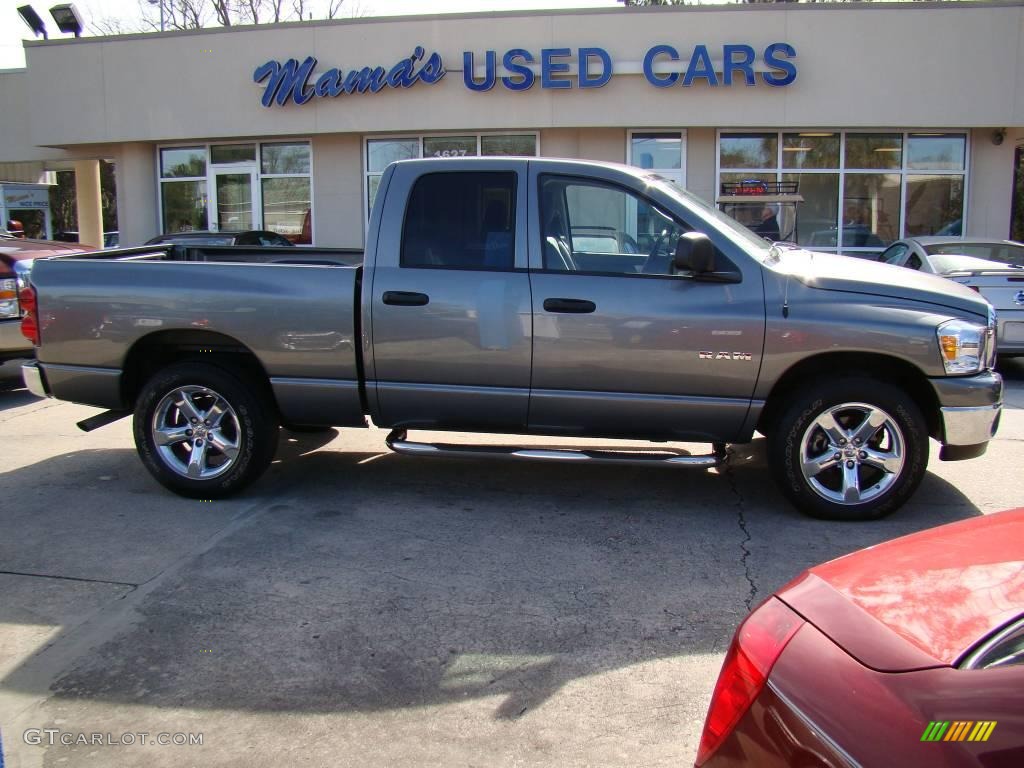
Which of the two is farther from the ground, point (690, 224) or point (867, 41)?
point (867, 41)

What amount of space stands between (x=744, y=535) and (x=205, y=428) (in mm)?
3337

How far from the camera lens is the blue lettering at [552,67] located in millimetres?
15891

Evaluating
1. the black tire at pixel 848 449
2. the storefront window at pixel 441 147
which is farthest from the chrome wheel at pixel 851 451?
the storefront window at pixel 441 147

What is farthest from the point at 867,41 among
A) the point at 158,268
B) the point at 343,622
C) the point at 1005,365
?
the point at 343,622

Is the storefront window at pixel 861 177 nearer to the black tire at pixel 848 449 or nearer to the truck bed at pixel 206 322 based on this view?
the black tire at pixel 848 449

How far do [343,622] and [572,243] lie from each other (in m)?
2.62

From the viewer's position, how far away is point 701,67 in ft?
51.0

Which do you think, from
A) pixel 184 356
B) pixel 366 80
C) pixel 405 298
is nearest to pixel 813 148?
pixel 366 80

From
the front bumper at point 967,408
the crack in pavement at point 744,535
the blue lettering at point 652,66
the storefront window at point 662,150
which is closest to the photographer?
the crack in pavement at point 744,535

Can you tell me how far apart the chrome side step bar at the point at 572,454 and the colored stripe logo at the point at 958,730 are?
3508mm

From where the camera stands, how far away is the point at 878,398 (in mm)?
5074

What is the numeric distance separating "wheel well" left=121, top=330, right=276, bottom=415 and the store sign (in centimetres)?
2351

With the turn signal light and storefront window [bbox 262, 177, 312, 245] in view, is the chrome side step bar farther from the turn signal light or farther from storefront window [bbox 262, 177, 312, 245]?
storefront window [bbox 262, 177, 312, 245]

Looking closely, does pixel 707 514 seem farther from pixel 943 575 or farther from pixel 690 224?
pixel 943 575
